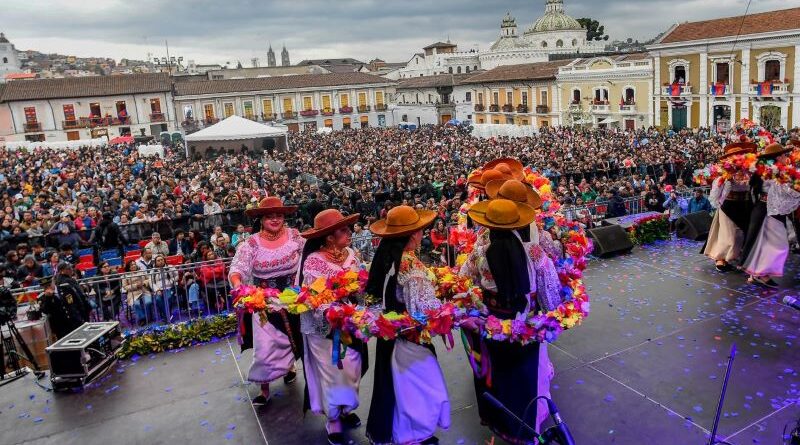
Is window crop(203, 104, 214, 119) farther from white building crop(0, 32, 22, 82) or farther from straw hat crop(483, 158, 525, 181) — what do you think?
straw hat crop(483, 158, 525, 181)

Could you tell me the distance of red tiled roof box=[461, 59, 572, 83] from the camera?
44078 millimetres

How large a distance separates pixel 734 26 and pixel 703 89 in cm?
362

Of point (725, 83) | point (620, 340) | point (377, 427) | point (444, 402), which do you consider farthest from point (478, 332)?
point (725, 83)

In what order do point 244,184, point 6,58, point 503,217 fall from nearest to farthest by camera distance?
point 503,217 < point 244,184 < point 6,58

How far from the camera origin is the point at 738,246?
26.4 ft

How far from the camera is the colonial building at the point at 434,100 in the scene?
54656 mm

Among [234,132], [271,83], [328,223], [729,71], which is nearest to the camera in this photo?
[328,223]

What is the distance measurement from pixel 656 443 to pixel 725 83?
35.0 m

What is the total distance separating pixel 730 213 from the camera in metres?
8.00

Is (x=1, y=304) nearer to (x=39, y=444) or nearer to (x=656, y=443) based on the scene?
(x=39, y=444)

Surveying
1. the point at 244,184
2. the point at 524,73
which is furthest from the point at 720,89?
the point at 244,184

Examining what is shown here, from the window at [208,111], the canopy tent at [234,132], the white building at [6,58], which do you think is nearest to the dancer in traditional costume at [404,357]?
the canopy tent at [234,132]

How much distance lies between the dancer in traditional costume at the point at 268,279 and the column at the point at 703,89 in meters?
35.5

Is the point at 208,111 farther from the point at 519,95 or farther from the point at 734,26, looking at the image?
the point at 734,26
